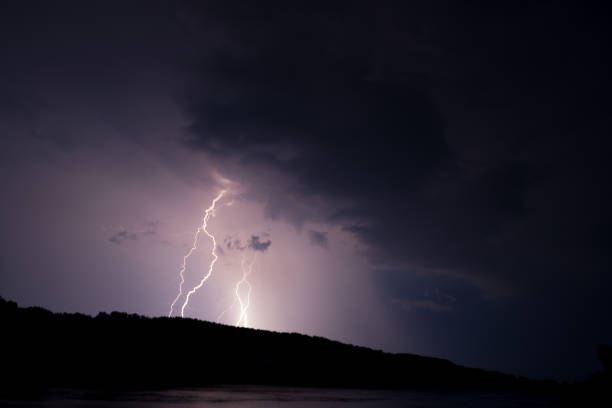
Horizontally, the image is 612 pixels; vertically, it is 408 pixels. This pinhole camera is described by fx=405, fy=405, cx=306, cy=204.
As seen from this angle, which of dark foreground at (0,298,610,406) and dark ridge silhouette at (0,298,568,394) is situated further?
dark ridge silhouette at (0,298,568,394)

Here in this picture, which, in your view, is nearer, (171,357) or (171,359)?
Answer: (171,359)

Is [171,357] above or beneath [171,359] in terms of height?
above

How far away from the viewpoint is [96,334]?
29.2 meters

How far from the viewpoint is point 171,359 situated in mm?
28672

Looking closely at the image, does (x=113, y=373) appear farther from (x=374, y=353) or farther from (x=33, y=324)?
(x=374, y=353)

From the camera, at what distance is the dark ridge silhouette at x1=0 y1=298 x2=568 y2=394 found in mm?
22781

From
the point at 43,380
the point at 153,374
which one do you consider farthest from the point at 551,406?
the point at 43,380

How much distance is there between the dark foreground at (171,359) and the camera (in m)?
22.2

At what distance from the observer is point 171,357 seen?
28984 mm

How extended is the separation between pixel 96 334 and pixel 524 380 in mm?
49495

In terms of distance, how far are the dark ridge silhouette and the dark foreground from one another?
6 cm

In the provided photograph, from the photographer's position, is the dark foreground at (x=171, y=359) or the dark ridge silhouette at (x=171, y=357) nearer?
the dark foreground at (x=171, y=359)

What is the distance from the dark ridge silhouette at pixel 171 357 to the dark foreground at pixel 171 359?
0.20 ft

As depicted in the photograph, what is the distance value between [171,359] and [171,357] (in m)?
0.33
